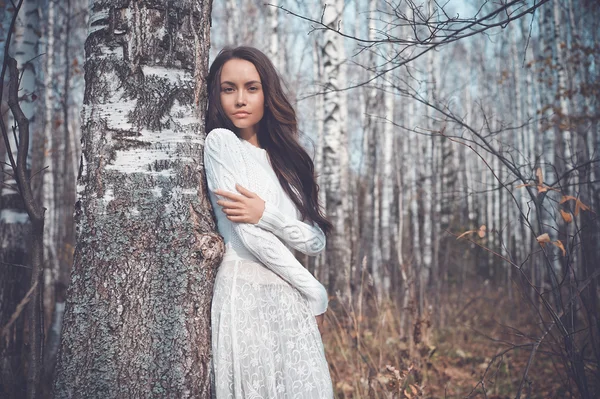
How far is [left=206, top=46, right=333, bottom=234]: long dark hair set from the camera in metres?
2.14

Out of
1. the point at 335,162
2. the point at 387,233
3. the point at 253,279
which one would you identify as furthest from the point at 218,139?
the point at 387,233

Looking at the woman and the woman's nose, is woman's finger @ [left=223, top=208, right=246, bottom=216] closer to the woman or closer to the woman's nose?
the woman

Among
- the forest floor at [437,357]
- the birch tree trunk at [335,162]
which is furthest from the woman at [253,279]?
the birch tree trunk at [335,162]

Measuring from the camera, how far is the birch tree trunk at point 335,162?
5719 mm

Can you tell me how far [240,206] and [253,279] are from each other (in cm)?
31

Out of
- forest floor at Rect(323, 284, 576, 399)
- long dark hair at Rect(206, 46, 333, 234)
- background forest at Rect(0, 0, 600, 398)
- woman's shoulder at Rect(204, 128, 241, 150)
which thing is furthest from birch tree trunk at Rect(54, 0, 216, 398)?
forest floor at Rect(323, 284, 576, 399)

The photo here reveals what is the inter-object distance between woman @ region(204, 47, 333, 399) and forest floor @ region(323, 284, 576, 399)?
66 cm

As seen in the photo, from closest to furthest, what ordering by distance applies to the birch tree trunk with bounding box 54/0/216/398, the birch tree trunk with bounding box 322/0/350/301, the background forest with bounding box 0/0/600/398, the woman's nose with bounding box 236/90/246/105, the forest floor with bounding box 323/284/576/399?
1. the birch tree trunk with bounding box 54/0/216/398
2. the background forest with bounding box 0/0/600/398
3. the woman's nose with bounding box 236/90/246/105
4. the forest floor with bounding box 323/284/576/399
5. the birch tree trunk with bounding box 322/0/350/301

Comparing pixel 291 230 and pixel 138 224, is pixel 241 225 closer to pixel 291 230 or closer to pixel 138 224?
pixel 291 230

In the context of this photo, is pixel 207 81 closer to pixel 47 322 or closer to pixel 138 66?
pixel 138 66

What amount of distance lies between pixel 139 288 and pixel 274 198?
0.70 m

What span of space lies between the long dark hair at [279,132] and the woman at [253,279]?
0.05 feet

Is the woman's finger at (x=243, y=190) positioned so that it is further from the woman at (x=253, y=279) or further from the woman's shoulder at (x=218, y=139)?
the woman's shoulder at (x=218, y=139)

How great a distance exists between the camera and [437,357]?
4746 millimetres
